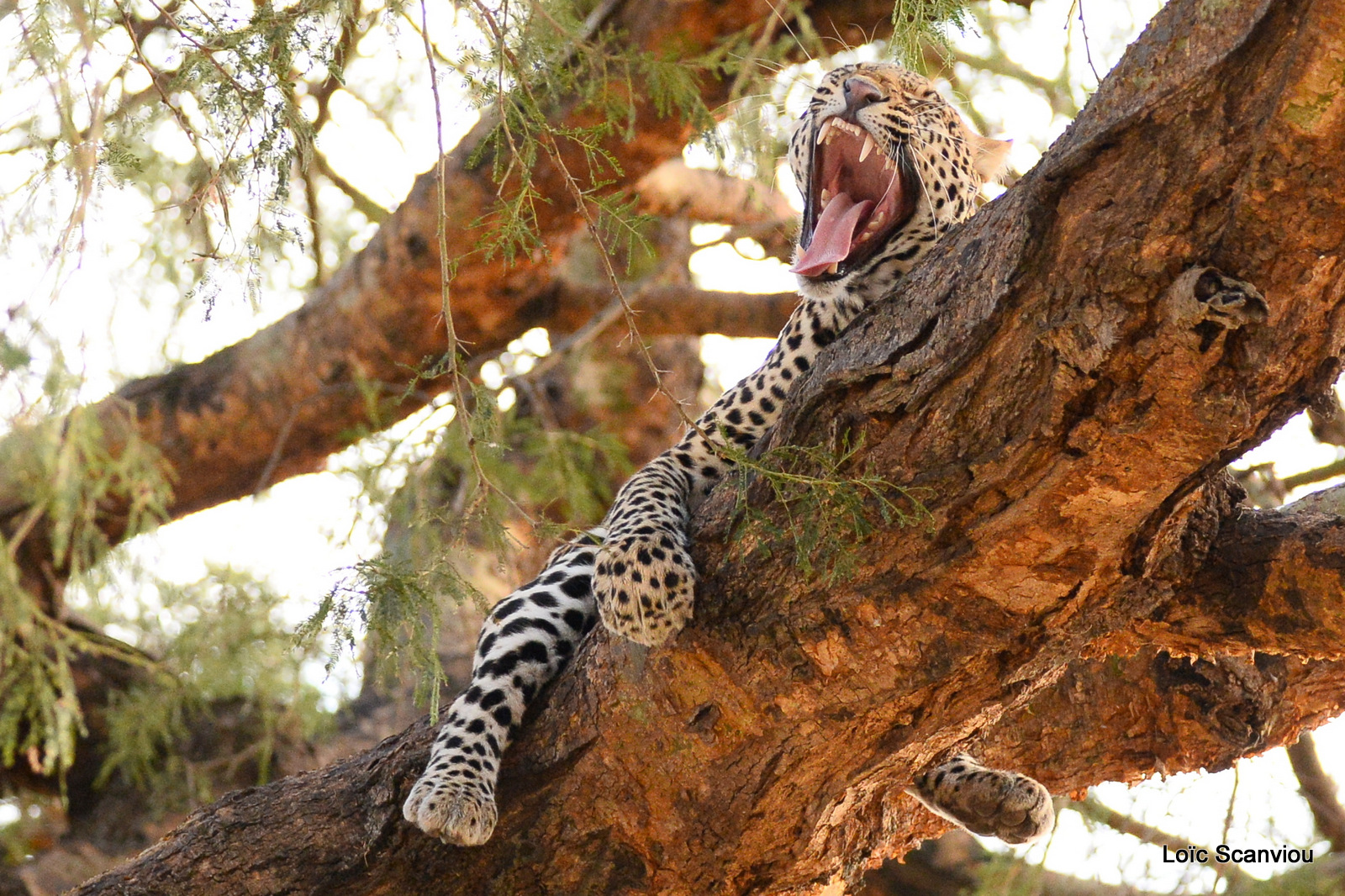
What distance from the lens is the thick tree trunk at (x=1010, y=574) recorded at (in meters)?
2.51

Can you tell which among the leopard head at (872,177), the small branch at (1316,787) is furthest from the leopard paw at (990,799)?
the small branch at (1316,787)

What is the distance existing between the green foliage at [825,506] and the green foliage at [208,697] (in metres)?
4.39

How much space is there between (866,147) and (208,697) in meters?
5.34

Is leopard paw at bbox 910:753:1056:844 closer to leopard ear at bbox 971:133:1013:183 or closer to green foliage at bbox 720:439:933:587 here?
green foliage at bbox 720:439:933:587

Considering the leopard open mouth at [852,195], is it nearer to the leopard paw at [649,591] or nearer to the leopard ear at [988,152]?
the leopard ear at [988,152]

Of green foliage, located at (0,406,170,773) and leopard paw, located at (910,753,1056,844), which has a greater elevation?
green foliage, located at (0,406,170,773)

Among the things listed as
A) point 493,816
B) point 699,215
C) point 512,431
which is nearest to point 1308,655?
point 493,816

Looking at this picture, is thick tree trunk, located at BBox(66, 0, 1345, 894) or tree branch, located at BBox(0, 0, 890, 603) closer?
thick tree trunk, located at BBox(66, 0, 1345, 894)

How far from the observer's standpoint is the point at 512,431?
827cm

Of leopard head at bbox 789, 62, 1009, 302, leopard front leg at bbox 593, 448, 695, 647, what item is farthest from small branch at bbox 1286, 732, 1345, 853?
leopard front leg at bbox 593, 448, 695, 647

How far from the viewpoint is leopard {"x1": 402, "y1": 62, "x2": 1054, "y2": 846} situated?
407 centimetres

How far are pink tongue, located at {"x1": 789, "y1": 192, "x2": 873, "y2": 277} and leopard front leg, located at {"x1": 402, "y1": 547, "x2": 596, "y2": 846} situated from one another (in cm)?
139

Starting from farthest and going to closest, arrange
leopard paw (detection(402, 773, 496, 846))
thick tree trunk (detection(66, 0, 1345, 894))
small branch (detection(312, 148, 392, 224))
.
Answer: small branch (detection(312, 148, 392, 224)) < leopard paw (detection(402, 773, 496, 846)) < thick tree trunk (detection(66, 0, 1345, 894))

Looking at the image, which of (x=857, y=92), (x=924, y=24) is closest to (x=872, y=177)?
(x=857, y=92)
